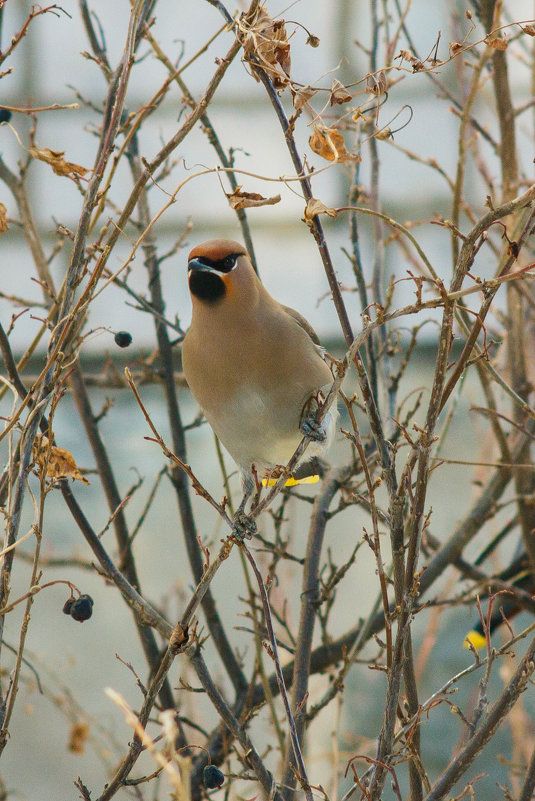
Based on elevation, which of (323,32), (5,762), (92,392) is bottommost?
(5,762)

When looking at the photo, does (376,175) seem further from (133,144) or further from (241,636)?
(241,636)

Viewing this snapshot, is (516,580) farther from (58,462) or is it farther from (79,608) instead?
(58,462)

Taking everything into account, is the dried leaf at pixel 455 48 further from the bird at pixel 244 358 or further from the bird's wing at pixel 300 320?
the bird's wing at pixel 300 320

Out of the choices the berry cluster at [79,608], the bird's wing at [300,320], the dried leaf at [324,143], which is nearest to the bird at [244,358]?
the bird's wing at [300,320]

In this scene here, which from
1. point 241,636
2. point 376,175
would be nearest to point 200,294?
point 376,175

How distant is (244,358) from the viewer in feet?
7.46

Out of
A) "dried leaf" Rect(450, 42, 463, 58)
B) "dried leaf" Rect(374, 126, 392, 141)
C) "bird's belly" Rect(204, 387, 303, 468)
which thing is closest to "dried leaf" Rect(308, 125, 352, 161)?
"dried leaf" Rect(374, 126, 392, 141)

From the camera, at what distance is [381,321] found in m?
1.20

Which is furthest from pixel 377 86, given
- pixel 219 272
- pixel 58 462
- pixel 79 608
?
pixel 79 608

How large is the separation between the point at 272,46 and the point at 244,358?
3.37 ft

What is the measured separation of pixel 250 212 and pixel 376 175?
3.61 m

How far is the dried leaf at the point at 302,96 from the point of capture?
128 cm

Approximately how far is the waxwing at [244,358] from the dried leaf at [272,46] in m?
0.85

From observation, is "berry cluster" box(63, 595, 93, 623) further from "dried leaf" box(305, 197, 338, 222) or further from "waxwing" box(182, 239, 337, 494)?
"dried leaf" box(305, 197, 338, 222)
